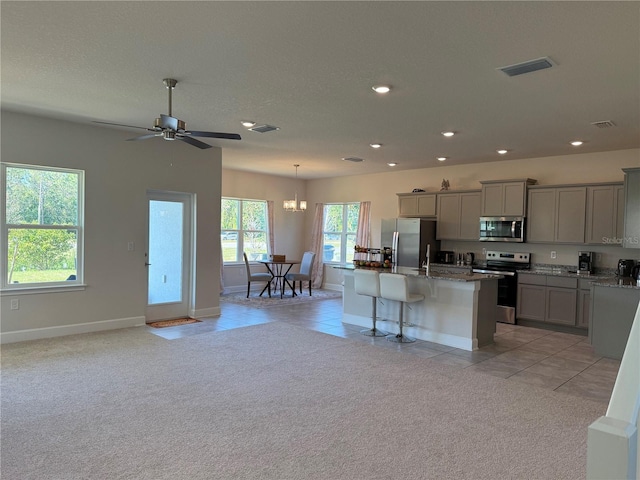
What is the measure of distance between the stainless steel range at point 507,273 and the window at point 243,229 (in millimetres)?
4788

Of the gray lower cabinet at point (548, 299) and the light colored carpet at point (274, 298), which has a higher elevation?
the gray lower cabinet at point (548, 299)

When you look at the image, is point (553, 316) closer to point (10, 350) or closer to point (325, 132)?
point (325, 132)

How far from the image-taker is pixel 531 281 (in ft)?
21.6

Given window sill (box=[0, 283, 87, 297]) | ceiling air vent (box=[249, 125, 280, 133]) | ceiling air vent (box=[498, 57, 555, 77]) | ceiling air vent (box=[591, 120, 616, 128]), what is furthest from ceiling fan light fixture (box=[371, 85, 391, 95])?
window sill (box=[0, 283, 87, 297])

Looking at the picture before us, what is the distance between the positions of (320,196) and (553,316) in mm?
5960

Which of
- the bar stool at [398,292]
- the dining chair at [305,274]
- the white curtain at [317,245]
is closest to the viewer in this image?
the bar stool at [398,292]

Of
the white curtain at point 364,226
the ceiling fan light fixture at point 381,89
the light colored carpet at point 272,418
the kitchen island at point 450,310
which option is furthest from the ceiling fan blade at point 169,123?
the white curtain at point 364,226

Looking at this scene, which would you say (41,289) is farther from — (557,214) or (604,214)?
(604,214)

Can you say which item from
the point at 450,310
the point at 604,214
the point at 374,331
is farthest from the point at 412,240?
the point at 604,214

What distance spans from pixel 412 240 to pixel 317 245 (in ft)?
10.5

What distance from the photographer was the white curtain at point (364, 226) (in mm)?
9594

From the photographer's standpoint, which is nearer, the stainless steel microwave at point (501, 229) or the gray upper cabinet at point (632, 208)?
the gray upper cabinet at point (632, 208)

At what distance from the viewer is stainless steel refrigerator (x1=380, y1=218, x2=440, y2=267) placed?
7820mm

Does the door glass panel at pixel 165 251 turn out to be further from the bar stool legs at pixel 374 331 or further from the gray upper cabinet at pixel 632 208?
the gray upper cabinet at pixel 632 208
